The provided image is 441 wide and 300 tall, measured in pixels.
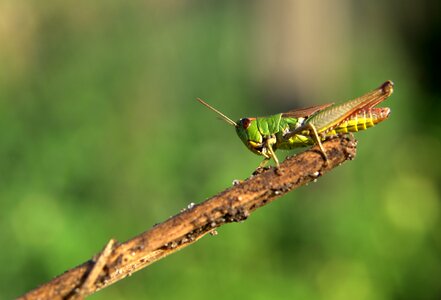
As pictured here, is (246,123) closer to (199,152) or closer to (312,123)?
(312,123)

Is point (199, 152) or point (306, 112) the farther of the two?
point (199, 152)

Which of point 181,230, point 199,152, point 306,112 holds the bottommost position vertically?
point 181,230

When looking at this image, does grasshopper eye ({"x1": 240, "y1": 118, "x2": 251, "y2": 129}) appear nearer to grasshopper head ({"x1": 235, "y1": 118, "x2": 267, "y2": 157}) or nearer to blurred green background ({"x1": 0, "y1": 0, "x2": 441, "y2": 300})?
grasshopper head ({"x1": 235, "y1": 118, "x2": 267, "y2": 157})

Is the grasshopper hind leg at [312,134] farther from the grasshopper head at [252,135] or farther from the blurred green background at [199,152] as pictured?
the blurred green background at [199,152]

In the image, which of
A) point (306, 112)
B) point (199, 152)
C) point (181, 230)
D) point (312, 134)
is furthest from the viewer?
point (199, 152)

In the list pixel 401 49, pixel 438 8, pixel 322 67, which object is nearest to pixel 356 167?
pixel 322 67

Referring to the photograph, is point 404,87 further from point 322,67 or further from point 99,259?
point 99,259

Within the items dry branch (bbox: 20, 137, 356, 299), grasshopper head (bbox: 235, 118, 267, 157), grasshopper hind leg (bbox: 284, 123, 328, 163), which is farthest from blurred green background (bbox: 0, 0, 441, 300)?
dry branch (bbox: 20, 137, 356, 299)

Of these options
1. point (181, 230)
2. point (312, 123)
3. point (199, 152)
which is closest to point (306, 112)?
point (312, 123)
